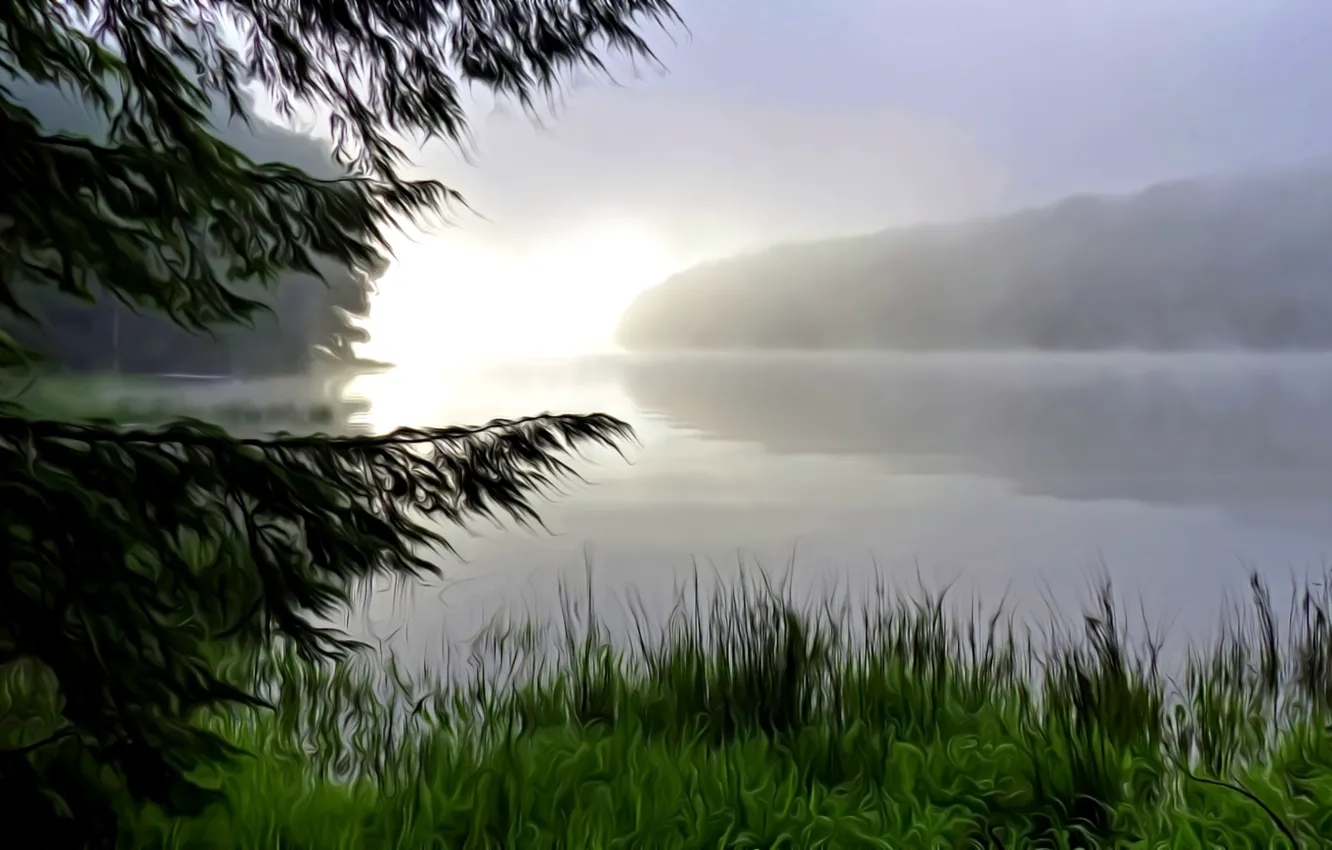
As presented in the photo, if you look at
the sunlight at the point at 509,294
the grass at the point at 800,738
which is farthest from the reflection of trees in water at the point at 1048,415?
the grass at the point at 800,738

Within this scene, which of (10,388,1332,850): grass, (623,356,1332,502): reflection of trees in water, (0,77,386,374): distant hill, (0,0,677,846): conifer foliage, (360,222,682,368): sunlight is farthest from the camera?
(623,356,1332,502): reflection of trees in water

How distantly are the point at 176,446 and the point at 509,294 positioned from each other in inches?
43.0

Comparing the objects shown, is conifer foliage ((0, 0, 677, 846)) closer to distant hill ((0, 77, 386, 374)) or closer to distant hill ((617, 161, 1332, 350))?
distant hill ((0, 77, 386, 374))

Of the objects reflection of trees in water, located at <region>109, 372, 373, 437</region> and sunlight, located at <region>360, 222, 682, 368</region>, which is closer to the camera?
reflection of trees in water, located at <region>109, 372, 373, 437</region>

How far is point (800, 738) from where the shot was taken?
176cm

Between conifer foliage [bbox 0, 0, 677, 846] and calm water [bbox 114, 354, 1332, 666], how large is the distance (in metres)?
0.64

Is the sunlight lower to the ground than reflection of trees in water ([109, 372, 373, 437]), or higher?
higher

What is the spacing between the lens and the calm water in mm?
2127

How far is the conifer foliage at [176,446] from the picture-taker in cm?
102

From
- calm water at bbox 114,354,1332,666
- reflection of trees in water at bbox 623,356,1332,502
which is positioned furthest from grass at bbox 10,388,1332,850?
reflection of trees in water at bbox 623,356,1332,502

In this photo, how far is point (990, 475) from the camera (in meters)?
2.41

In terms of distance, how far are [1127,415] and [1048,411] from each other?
10.3 inches

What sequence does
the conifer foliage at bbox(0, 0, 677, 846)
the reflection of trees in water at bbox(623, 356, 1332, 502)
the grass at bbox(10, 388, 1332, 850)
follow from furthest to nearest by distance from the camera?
the reflection of trees in water at bbox(623, 356, 1332, 502)
the grass at bbox(10, 388, 1332, 850)
the conifer foliage at bbox(0, 0, 677, 846)

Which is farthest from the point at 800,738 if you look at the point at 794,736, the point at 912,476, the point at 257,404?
the point at 257,404
